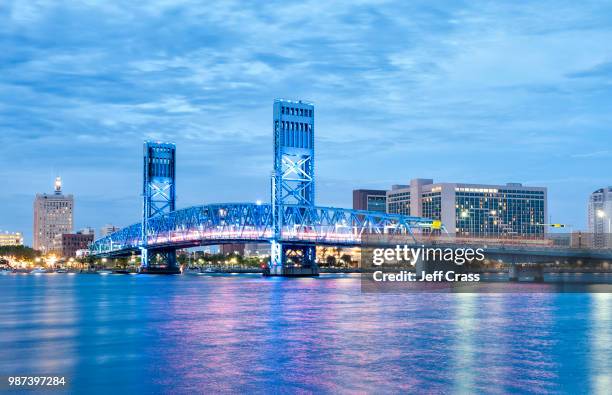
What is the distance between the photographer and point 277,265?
152 meters

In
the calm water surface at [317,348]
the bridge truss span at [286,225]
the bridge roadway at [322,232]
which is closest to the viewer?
the calm water surface at [317,348]

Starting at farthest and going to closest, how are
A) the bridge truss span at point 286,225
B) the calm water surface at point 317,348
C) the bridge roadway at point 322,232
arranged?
1. the bridge truss span at point 286,225
2. the bridge roadway at point 322,232
3. the calm water surface at point 317,348

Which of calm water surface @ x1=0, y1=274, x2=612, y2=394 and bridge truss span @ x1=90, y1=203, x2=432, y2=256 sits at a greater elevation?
bridge truss span @ x1=90, y1=203, x2=432, y2=256

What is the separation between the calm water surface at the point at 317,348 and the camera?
2855 centimetres

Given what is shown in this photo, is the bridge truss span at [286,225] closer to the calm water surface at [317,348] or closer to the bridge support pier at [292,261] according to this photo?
the bridge support pier at [292,261]

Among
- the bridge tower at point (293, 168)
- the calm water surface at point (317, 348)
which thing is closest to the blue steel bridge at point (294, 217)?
the bridge tower at point (293, 168)

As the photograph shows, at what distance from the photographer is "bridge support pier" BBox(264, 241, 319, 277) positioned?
5967 inches

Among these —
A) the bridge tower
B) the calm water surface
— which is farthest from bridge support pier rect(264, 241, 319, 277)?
the calm water surface

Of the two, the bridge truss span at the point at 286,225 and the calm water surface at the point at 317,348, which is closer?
the calm water surface at the point at 317,348

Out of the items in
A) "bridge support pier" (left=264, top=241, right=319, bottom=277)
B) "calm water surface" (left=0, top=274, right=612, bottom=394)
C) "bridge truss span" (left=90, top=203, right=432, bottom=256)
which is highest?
"bridge truss span" (left=90, top=203, right=432, bottom=256)

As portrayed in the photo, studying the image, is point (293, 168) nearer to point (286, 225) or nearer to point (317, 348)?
point (286, 225)

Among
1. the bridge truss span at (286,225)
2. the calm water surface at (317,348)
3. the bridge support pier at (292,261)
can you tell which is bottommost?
the calm water surface at (317,348)

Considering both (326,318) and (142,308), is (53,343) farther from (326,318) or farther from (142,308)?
(142,308)

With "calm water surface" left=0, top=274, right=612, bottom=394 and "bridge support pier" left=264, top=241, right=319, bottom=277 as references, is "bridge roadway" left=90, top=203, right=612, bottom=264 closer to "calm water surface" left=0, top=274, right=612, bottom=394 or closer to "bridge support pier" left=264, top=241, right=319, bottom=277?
"bridge support pier" left=264, top=241, right=319, bottom=277
